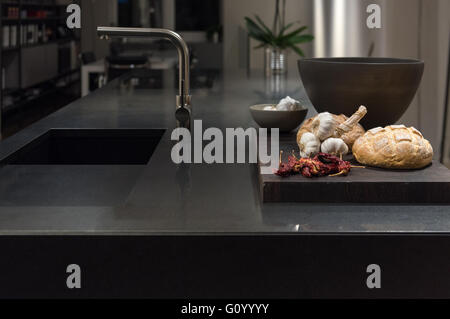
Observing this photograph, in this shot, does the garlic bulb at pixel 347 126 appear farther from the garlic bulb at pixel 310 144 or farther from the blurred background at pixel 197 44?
the blurred background at pixel 197 44

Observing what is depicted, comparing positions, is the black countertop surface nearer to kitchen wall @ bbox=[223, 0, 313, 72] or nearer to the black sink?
the black sink

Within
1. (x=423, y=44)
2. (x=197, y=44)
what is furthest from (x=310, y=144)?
(x=197, y=44)

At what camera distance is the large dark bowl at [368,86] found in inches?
56.7

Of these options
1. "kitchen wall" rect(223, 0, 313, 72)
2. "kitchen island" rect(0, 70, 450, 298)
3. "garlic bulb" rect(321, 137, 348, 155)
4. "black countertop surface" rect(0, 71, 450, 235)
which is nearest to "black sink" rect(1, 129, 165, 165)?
"black countertop surface" rect(0, 71, 450, 235)

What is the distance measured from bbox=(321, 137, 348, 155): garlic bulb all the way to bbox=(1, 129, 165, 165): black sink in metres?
0.83

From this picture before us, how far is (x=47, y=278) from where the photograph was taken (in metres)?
0.91

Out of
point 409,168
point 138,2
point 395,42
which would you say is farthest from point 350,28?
point 138,2

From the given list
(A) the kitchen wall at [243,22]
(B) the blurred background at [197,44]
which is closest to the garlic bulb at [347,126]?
(B) the blurred background at [197,44]

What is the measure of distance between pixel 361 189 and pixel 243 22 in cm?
617

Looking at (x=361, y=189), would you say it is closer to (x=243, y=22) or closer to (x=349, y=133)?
(x=349, y=133)

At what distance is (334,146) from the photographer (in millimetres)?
1175

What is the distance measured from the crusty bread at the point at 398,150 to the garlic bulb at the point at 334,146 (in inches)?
2.3

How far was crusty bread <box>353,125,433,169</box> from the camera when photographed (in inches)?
43.3
